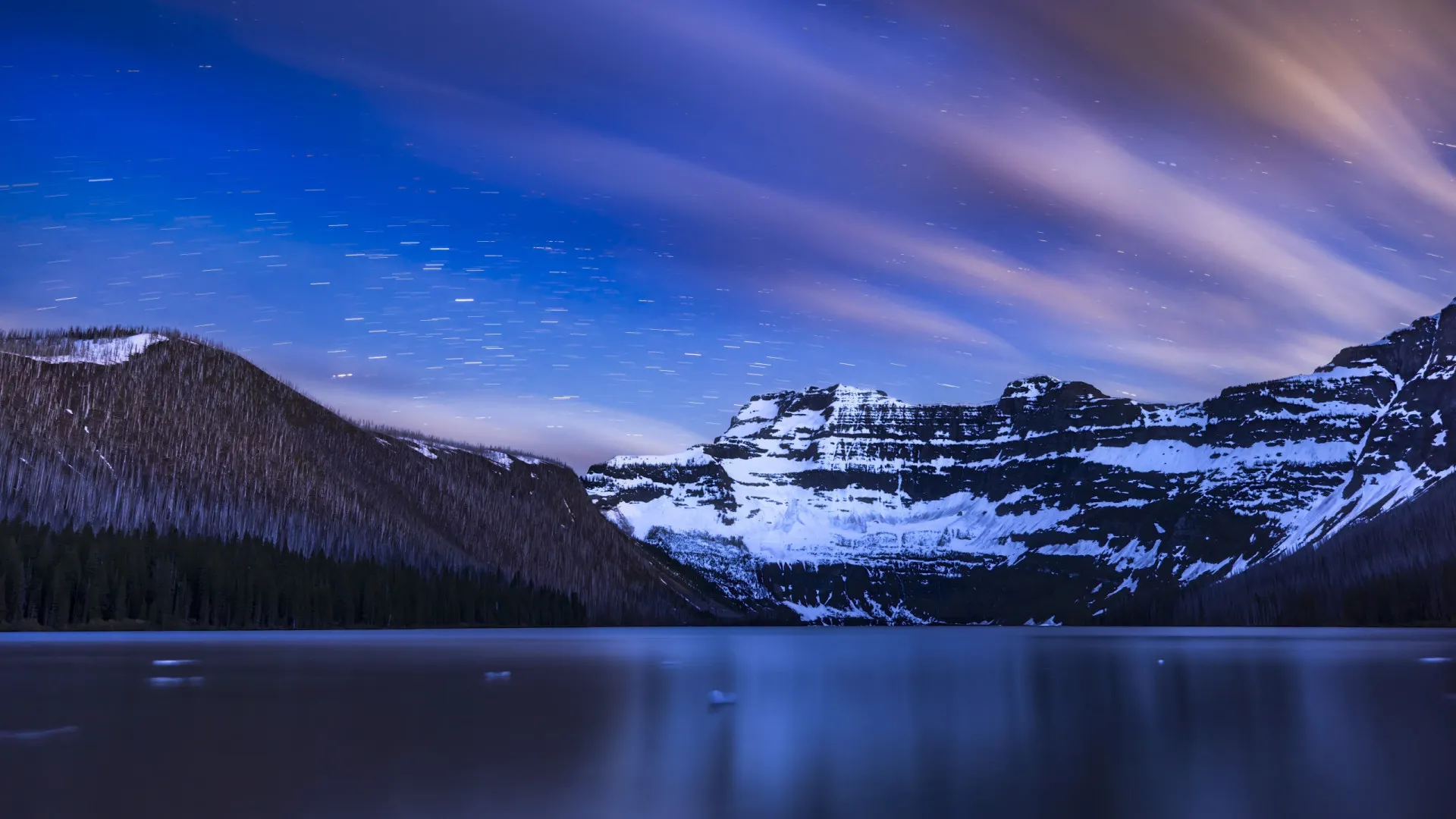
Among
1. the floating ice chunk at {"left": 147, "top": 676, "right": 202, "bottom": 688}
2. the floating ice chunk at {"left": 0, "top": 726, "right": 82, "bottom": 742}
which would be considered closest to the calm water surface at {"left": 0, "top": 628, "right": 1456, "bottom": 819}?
the floating ice chunk at {"left": 0, "top": 726, "right": 82, "bottom": 742}

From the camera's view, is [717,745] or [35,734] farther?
[717,745]

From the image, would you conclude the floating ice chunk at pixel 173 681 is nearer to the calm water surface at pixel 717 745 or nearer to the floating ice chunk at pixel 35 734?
the calm water surface at pixel 717 745

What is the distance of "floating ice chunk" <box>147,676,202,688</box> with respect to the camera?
53.1 metres

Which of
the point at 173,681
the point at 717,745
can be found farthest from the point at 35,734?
the point at 173,681

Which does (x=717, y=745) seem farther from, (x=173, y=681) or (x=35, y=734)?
(x=173, y=681)

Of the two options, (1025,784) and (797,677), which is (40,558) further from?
(1025,784)

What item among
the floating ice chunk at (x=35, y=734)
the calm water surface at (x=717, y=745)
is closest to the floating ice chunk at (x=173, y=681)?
the calm water surface at (x=717, y=745)

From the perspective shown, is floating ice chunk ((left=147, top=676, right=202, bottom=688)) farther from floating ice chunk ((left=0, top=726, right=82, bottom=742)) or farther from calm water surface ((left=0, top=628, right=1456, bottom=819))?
floating ice chunk ((left=0, top=726, right=82, bottom=742))

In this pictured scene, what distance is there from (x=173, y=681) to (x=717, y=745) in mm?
35277

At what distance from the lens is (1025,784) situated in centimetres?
2464

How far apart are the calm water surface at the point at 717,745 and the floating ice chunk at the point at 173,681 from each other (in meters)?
0.59

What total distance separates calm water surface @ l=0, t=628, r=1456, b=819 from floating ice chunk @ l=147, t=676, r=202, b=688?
0.59 m

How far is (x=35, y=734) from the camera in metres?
31.4

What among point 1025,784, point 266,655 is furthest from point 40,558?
point 1025,784
